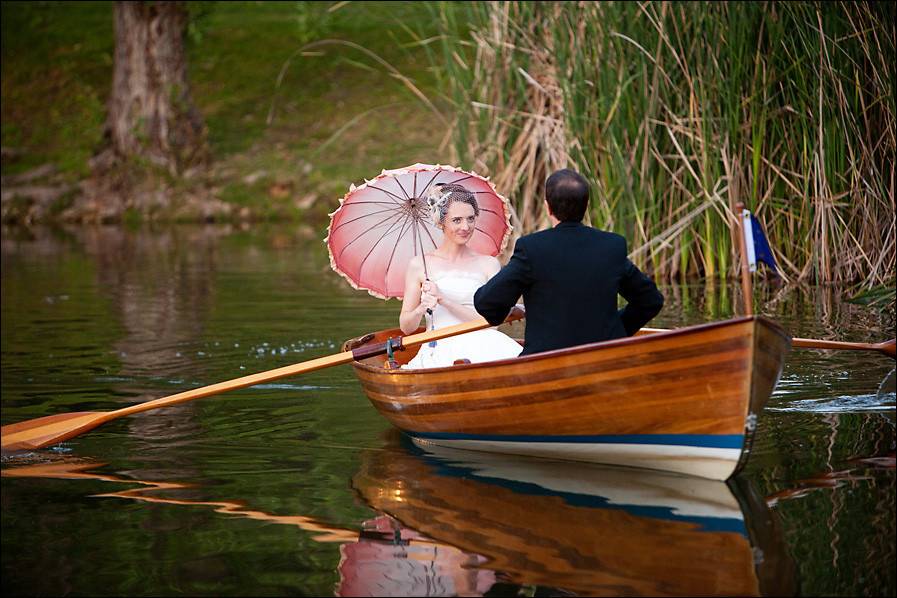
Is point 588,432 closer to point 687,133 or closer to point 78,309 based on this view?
point 687,133

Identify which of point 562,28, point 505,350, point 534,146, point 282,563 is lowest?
point 282,563

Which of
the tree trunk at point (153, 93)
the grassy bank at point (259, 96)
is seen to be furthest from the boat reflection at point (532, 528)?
the tree trunk at point (153, 93)

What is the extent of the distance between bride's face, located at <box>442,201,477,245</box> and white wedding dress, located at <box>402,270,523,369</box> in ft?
0.69

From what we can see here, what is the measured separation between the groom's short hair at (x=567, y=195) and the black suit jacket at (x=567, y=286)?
0.05m

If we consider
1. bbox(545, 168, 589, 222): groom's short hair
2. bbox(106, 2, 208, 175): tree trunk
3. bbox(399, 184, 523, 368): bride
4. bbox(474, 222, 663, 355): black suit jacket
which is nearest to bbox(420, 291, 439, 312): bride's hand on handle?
bbox(399, 184, 523, 368): bride

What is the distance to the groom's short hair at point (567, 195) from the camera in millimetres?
5367

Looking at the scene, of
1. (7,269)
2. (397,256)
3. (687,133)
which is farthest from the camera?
(7,269)

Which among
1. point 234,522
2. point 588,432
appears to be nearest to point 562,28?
point 588,432

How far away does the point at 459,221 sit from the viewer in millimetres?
6621

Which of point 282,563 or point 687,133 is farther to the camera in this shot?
point 687,133

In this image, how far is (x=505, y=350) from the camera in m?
6.90

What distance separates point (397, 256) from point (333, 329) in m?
3.24

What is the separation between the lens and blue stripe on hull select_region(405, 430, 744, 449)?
5.10 meters

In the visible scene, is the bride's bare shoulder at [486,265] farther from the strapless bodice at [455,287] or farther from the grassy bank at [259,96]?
the grassy bank at [259,96]
